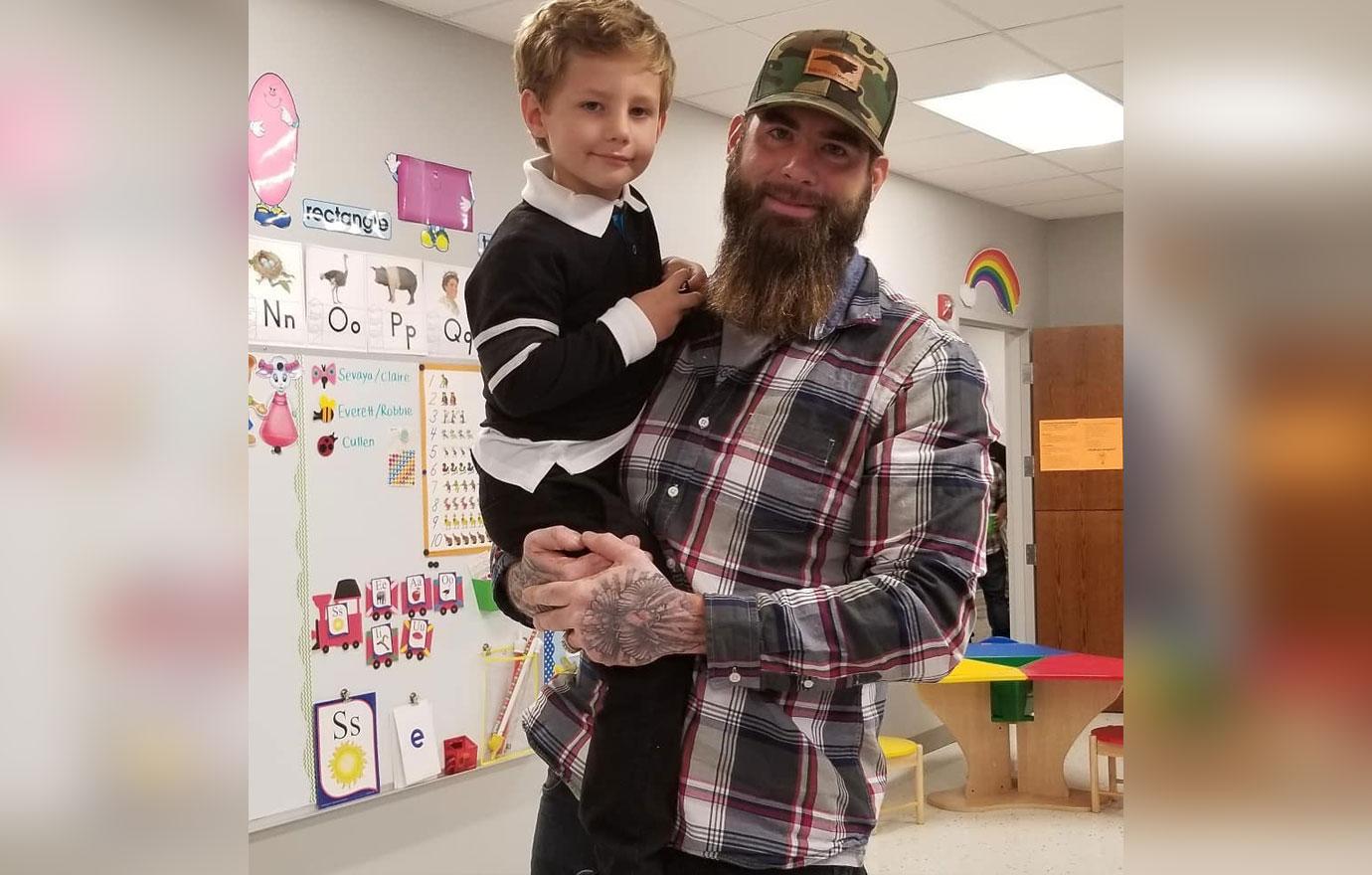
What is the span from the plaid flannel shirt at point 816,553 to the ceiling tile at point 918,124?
11.5ft

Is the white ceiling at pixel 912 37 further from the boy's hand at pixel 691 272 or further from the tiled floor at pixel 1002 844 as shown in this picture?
the tiled floor at pixel 1002 844

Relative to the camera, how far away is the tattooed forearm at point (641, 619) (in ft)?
3.47

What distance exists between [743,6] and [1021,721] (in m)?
3.21

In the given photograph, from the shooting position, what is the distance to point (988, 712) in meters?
4.96

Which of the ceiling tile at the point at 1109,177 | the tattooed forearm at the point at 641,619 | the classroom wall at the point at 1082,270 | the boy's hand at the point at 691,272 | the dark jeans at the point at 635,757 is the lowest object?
the dark jeans at the point at 635,757

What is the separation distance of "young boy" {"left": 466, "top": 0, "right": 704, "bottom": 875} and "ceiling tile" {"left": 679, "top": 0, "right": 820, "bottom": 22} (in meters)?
2.06

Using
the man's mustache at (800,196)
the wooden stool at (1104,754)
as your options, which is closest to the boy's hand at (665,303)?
the man's mustache at (800,196)

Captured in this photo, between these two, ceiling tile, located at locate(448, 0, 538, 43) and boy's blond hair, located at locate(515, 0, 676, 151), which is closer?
boy's blond hair, located at locate(515, 0, 676, 151)

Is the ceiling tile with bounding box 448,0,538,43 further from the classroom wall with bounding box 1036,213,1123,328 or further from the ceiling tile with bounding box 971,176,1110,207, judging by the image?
the classroom wall with bounding box 1036,213,1123,328

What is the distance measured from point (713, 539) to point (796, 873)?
0.33 meters

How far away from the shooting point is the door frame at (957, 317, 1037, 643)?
260 inches

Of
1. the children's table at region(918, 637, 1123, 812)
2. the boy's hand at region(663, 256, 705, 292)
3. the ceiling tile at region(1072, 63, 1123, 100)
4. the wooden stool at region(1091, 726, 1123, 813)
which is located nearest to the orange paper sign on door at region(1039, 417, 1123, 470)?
the children's table at region(918, 637, 1123, 812)

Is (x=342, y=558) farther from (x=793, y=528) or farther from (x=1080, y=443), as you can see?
(x=1080, y=443)
